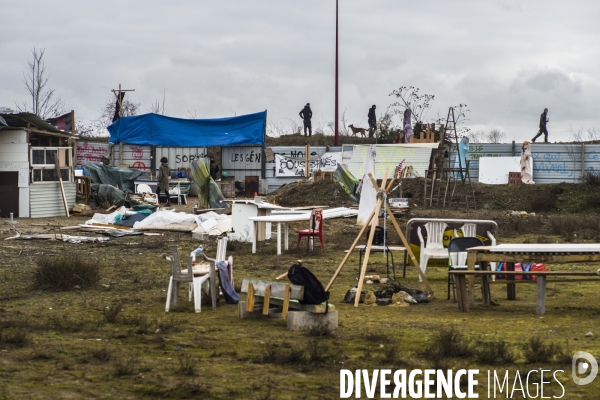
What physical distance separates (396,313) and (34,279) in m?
5.22

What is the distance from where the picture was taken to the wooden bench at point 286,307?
8.98 meters

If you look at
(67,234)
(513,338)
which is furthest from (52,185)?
(513,338)

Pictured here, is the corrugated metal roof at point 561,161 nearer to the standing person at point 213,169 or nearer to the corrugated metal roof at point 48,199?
the standing person at point 213,169

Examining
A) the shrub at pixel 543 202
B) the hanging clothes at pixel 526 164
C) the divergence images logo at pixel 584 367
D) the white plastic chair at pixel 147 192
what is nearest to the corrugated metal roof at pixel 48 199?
the white plastic chair at pixel 147 192

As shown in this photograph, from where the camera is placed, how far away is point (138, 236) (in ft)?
69.2

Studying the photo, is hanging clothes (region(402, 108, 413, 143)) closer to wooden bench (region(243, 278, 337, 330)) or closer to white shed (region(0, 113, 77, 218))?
white shed (region(0, 113, 77, 218))

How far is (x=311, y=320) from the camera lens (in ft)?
29.5

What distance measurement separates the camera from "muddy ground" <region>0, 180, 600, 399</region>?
255 inches

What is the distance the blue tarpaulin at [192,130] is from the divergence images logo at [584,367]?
106ft

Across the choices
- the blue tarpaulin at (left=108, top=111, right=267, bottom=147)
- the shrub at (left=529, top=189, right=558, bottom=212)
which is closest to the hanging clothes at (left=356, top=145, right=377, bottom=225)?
the shrub at (left=529, top=189, right=558, bottom=212)

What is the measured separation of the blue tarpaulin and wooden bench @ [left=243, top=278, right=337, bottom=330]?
29.3 m

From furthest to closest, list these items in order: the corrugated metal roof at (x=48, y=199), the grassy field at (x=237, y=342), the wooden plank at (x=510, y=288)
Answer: the corrugated metal roof at (x=48, y=199) → the wooden plank at (x=510, y=288) → the grassy field at (x=237, y=342)

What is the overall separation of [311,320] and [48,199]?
66.4 feet

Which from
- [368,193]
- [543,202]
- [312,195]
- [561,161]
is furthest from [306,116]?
[368,193]
